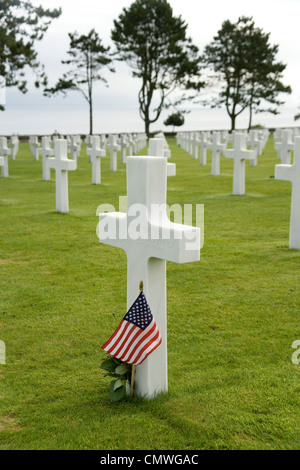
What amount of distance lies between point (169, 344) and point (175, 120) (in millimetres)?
47698

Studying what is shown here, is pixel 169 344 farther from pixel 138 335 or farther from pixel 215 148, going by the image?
pixel 215 148

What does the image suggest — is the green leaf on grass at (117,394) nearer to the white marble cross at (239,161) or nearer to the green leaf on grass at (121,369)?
the green leaf on grass at (121,369)

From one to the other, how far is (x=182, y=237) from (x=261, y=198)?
9.21 meters

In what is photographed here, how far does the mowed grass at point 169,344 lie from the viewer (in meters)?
2.95

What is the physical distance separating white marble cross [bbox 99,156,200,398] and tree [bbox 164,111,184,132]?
47.3 meters

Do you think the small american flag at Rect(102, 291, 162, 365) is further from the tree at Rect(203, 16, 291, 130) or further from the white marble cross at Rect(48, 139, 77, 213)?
the tree at Rect(203, 16, 291, 130)

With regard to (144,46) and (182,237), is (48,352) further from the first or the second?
(144,46)

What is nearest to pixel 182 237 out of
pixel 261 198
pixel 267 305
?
pixel 267 305

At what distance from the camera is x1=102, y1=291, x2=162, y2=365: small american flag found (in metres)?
3.04

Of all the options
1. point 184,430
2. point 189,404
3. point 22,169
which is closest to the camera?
point 184,430

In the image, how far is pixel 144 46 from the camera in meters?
43.1

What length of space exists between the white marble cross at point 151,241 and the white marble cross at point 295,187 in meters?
3.98

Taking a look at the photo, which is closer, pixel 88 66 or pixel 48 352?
pixel 48 352
